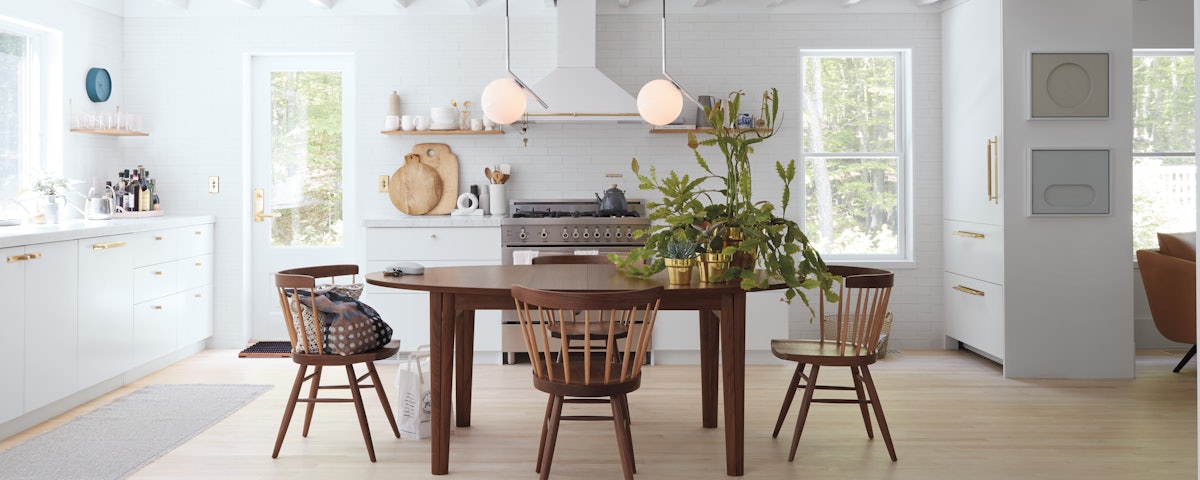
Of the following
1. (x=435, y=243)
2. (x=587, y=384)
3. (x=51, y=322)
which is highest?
(x=435, y=243)

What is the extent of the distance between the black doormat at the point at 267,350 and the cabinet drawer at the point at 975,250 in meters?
4.63


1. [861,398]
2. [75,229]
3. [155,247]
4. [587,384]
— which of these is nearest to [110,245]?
[75,229]

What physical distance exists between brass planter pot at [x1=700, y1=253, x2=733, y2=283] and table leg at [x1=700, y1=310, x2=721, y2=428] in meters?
0.54

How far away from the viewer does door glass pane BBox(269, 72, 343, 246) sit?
21.4 feet

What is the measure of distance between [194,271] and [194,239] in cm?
22

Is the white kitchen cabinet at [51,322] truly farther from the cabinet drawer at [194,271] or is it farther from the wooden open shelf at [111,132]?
the wooden open shelf at [111,132]

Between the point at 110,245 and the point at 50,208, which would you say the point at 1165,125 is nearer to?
the point at 110,245

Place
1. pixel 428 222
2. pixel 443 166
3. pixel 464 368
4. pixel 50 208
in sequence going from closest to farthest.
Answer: pixel 464 368 → pixel 50 208 → pixel 428 222 → pixel 443 166

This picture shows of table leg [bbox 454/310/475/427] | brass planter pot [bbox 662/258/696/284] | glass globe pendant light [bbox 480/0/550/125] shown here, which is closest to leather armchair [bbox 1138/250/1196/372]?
brass planter pot [bbox 662/258/696/284]

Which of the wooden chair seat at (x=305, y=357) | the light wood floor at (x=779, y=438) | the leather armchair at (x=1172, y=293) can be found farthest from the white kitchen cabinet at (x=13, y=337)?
the leather armchair at (x=1172, y=293)

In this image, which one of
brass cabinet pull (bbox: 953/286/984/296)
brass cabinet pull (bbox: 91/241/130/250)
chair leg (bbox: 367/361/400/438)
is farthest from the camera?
brass cabinet pull (bbox: 953/286/984/296)

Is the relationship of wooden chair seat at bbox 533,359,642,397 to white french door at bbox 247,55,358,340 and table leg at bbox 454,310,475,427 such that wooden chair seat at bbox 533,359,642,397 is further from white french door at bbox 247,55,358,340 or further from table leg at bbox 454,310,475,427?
white french door at bbox 247,55,358,340

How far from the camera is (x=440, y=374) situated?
11.4 feet

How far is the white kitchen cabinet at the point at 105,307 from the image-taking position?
4.58 m
